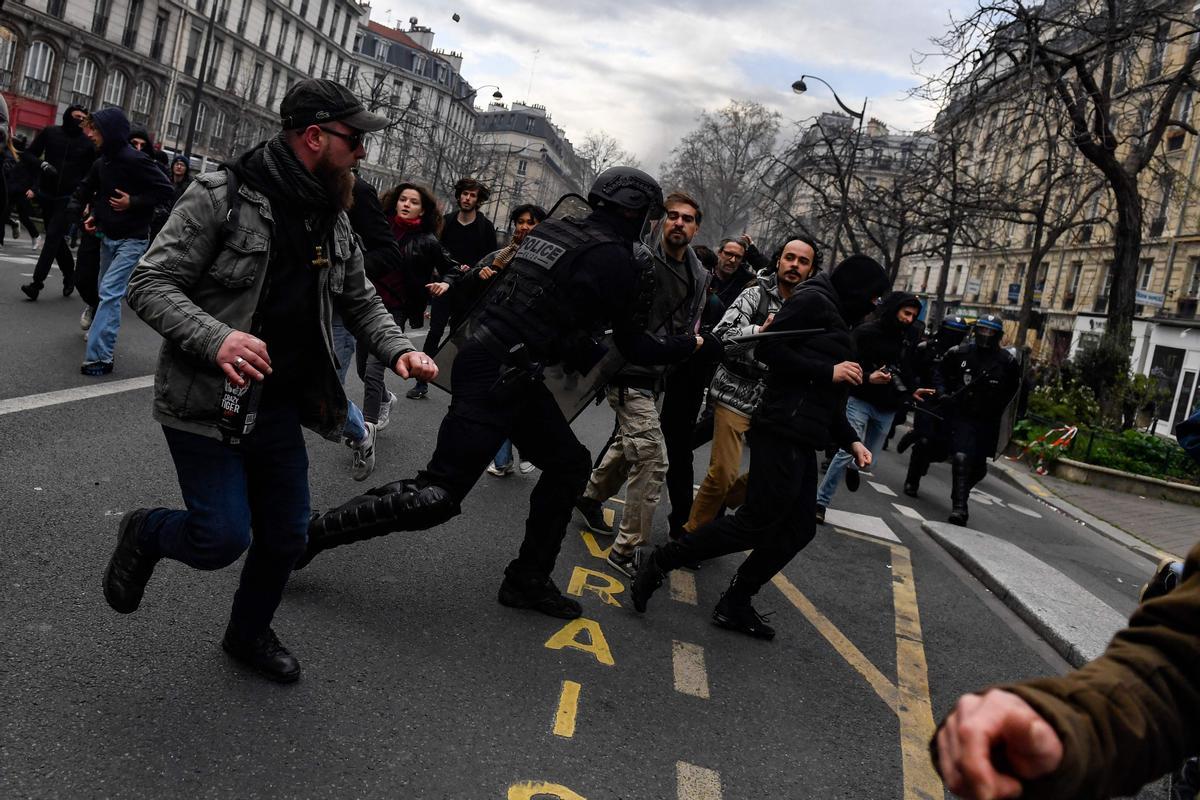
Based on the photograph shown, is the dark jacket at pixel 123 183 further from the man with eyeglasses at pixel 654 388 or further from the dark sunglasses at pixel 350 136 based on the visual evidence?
the dark sunglasses at pixel 350 136

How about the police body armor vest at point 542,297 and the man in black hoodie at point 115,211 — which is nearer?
the police body armor vest at point 542,297

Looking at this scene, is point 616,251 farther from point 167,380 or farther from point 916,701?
point 916,701

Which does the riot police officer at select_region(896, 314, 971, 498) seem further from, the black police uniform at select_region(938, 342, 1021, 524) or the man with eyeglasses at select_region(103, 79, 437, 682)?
the man with eyeglasses at select_region(103, 79, 437, 682)

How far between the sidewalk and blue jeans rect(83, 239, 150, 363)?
30.9 ft

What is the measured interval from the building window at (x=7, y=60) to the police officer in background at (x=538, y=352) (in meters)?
43.0

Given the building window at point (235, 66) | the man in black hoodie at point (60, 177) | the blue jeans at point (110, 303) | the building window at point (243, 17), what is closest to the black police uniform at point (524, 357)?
the blue jeans at point (110, 303)

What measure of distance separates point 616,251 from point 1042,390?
15811 millimetres

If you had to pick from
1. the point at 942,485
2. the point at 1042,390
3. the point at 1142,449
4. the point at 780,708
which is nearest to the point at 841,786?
the point at 780,708

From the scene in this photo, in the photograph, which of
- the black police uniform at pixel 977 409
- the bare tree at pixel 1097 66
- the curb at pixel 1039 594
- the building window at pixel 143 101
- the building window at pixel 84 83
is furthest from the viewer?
the building window at pixel 143 101

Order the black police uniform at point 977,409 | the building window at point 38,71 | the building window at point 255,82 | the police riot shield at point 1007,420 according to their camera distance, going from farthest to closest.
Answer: the building window at point 255,82 < the building window at point 38,71 < the police riot shield at point 1007,420 < the black police uniform at point 977,409

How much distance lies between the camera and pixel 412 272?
7055 mm

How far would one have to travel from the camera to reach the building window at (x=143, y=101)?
47125 mm

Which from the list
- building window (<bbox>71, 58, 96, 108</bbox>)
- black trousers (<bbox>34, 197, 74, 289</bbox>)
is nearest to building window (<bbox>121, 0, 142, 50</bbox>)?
building window (<bbox>71, 58, 96, 108</bbox>)

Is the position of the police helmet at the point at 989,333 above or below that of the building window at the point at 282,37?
below
